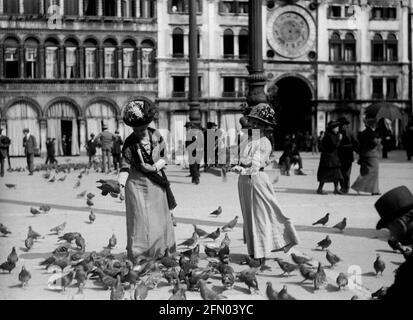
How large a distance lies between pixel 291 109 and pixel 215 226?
39.5 meters

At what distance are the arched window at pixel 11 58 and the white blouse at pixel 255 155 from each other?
3806 centimetres

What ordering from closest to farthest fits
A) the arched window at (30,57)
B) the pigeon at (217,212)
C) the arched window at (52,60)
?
1. the pigeon at (217,212)
2. the arched window at (30,57)
3. the arched window at (52,60)

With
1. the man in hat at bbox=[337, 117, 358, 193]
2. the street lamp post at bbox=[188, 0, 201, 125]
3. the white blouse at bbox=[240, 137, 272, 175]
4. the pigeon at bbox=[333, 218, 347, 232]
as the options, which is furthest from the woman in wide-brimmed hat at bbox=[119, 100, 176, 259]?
the street lamp post at bbox=[188, 0, 201, 125]

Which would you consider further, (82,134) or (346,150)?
(82,134)

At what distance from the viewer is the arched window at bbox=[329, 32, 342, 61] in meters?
47.5

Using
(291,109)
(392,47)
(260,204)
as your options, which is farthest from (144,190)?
(392,47)

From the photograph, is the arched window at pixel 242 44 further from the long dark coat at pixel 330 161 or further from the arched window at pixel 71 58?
the long dark coat at pixel 330 161

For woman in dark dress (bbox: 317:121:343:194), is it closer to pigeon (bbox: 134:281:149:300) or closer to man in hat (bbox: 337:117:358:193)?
man in hat (bbox: 337:117:358:193)

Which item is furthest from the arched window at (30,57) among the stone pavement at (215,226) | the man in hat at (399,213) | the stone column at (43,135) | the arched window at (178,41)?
the man in hat at (399,213)

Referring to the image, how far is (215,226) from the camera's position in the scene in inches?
388

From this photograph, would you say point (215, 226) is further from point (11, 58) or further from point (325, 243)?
point (11, 58)

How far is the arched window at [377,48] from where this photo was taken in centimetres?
4809
